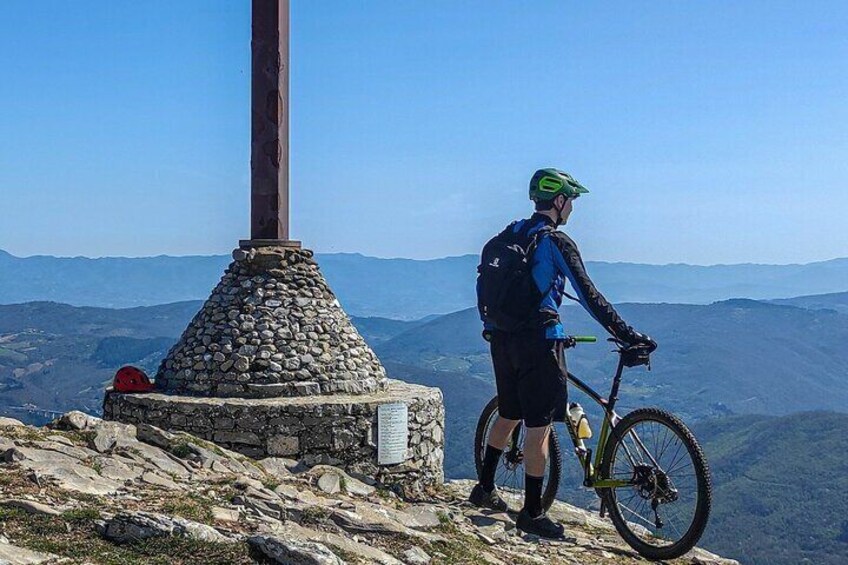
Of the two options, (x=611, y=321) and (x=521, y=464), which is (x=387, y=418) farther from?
(x=611, y=321)

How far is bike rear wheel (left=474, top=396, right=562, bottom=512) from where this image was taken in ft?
26.0

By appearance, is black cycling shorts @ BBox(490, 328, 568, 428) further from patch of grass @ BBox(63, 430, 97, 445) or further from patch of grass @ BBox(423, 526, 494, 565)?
patch of grass @ BBox(63, 430, 97, 445)

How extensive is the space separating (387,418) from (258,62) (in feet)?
17.5

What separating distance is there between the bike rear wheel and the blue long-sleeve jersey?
1188 mm

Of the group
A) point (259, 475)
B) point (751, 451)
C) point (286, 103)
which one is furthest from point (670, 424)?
point (751, 451)

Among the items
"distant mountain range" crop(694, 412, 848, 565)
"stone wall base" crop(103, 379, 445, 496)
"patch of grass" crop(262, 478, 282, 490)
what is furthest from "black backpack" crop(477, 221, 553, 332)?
"distant mountain range" crop(694, 412, 848, 565)

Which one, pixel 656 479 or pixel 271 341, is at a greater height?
pixel 271 341

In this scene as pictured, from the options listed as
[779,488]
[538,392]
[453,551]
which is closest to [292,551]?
[453,551]

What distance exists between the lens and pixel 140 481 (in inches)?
273

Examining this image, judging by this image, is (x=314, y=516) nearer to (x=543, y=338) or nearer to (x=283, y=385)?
(x=543, y=338)

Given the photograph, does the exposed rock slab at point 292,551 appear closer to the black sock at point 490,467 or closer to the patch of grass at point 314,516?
the patch of grass at point 314,516

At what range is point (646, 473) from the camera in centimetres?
693

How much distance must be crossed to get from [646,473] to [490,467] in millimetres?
1565

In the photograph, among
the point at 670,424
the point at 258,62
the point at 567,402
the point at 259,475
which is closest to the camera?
the point at 670,424
